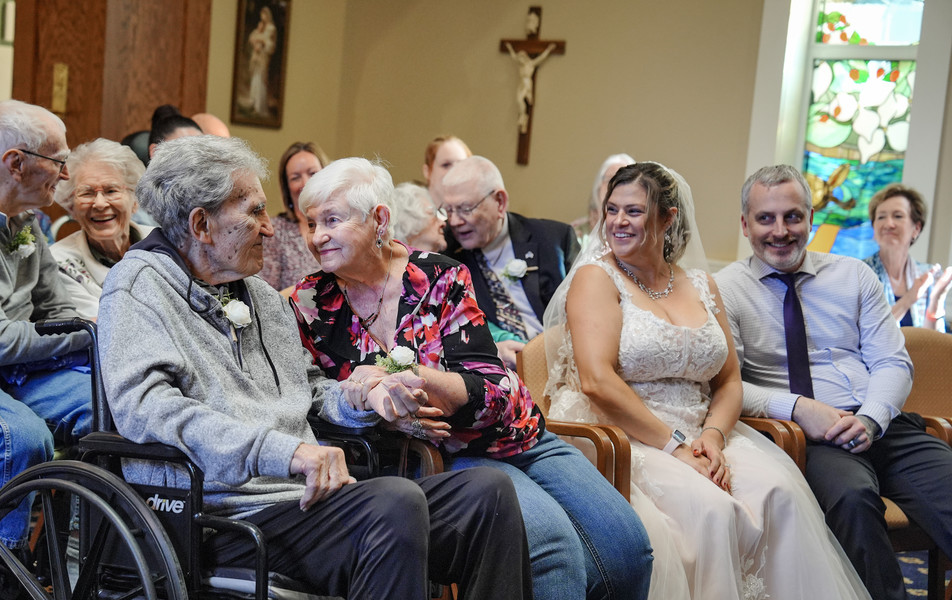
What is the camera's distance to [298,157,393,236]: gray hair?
245cm

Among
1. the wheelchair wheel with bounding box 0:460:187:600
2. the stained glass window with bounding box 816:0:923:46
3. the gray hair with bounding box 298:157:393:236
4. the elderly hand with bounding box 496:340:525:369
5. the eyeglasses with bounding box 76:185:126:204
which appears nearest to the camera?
the wheelchair wheel with bounding box 0:460:187:600

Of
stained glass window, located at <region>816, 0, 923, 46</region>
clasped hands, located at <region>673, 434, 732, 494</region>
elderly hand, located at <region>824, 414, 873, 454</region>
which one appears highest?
stained glass window, located at <region>816, 0, 923, 46</region>

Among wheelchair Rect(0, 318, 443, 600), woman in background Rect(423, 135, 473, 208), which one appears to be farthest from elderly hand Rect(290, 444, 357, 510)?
woman in background Rect(423, 135, 473, 208)

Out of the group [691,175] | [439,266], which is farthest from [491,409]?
[691,175]

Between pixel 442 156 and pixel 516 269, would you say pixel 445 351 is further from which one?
pixel 442 156

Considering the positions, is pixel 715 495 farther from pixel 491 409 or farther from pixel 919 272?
pixel 919 272

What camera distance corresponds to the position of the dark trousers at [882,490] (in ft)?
9.10

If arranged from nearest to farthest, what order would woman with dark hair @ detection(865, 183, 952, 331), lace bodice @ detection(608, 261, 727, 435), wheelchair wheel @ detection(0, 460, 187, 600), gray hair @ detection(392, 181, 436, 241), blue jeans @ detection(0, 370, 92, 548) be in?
wheelchair wheel @ detection(0, 460, 187, 600) < blue jeans @ detection(0, 370, 92, 548) < lace bodice @ detection(608, 261, 727, 435) < gray hair @ detection(392, 181, 436, 241) < woman with dark hair @ detection(865, 183, 952, 331)

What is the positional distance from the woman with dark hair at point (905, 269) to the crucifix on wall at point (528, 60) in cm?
265

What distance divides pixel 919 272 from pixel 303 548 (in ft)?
13.9

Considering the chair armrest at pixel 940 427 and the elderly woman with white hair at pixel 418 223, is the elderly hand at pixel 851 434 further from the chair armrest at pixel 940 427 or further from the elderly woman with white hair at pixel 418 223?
the elderly woman with white hair at pixel 418 223

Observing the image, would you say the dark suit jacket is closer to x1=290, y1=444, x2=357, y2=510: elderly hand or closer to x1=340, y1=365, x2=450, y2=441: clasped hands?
x1=340, y1=365, x2=450, y2=441: clasped hands

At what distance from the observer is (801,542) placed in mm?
2639

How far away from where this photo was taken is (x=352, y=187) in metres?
2.46
